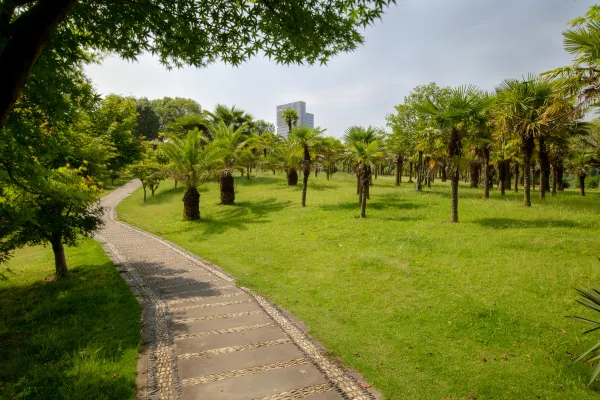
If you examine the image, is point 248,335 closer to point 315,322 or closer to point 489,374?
point 315,322

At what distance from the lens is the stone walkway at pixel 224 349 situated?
4.98 metres

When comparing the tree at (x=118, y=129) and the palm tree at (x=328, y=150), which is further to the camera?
the tree at (x=118, y=129)

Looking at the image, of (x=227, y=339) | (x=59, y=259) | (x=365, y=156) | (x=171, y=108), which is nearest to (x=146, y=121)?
(x=171, y=108)

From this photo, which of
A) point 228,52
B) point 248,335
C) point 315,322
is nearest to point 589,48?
point 228,52

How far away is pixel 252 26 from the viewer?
17.9 feet

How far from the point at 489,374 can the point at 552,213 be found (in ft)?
44.7

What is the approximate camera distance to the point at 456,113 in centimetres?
1359

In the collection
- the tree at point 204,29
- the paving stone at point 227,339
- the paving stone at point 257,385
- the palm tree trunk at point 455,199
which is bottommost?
the paving stone at point 257,385

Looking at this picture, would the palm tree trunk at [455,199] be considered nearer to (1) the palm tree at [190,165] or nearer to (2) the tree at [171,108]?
(1) the palm tree at [190,165]

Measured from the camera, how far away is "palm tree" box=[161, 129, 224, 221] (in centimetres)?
1992

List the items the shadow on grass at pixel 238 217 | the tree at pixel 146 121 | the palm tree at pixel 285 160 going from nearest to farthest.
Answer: the shadow on grass at pixel 238 217 < the palm tree at pixel 285 160 < the tree at pixel 146 121

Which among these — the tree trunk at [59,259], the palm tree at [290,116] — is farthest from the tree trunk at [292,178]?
the tree trunk at [59,259]

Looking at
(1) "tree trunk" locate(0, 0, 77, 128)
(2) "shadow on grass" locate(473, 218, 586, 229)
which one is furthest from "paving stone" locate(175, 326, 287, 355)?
(2) "shadow on grass" locate(473, 218, 586, 229)

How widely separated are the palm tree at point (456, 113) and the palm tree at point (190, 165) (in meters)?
12.9
